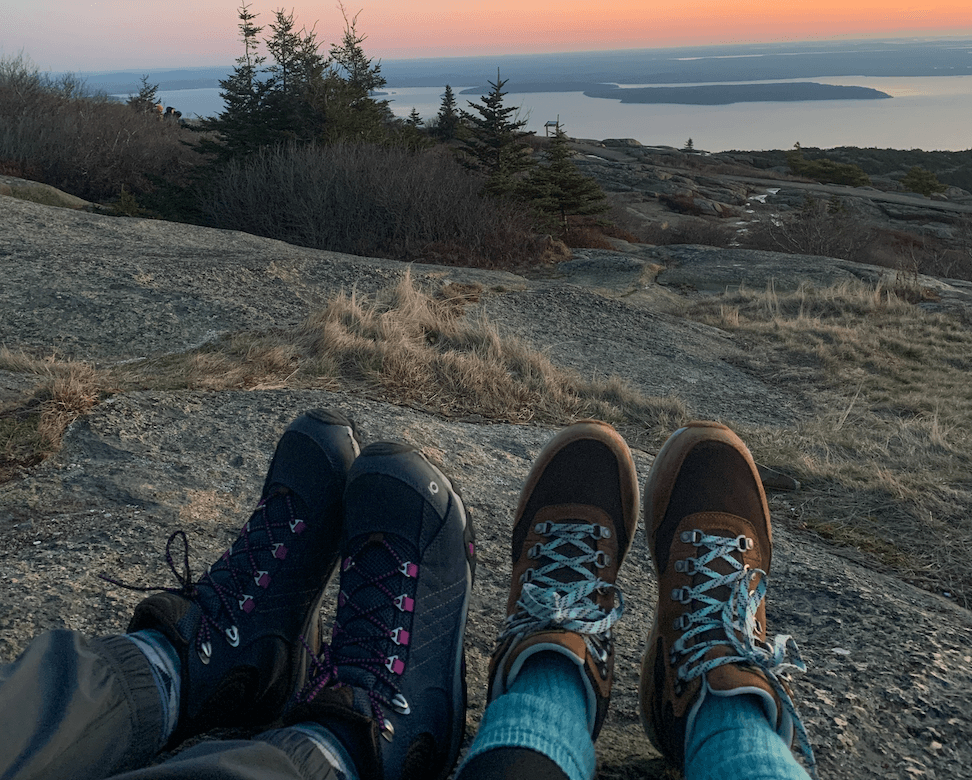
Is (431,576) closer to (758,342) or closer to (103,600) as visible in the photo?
(103,600)

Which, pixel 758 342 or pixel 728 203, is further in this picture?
pixel 728 203

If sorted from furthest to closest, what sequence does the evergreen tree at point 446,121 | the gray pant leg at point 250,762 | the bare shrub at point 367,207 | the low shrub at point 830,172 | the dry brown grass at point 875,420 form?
the low shrub at point 830,172, the evergreen tree at point 446,121, the bare shrub at point 367,207, the dry brown grass at point 875,420, the gray pant leg at point 250,762

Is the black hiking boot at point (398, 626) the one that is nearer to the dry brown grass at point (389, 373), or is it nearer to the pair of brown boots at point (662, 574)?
the pair of brown boots at point (662, 574)

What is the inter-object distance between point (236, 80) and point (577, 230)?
479 inches

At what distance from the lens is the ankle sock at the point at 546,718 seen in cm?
106

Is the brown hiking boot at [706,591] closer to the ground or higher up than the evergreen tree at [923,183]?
closer to the ground

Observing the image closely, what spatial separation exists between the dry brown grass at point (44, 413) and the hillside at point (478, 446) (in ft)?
0.08

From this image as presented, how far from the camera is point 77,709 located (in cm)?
101

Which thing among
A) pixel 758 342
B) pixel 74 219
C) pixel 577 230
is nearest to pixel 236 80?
pixel 577 230

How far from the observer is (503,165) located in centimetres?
1955

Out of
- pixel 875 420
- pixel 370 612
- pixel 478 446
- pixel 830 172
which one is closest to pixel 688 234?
Answer: pixel 875 420

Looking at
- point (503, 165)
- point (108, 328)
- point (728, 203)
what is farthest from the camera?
point (728, 203)

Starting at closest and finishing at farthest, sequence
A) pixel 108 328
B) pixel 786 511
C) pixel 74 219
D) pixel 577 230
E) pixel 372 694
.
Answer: pixel 372 694 → pixel 786 511 → pixel 108 328 → pixel 74 219 → pixel 577 230

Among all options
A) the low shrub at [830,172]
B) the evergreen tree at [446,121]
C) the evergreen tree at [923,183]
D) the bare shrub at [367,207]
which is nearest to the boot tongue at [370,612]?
the bare shrub at [367,207]
